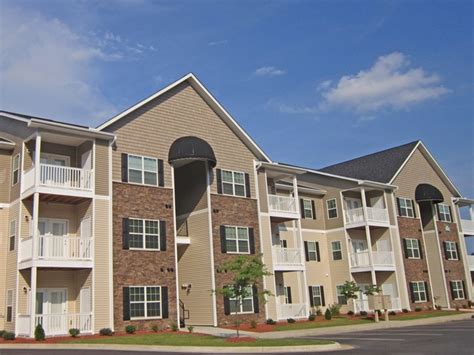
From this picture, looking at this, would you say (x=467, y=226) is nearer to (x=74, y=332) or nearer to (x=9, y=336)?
(x=74, y=332)

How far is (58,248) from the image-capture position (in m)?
22.7

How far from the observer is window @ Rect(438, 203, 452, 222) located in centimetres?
4312

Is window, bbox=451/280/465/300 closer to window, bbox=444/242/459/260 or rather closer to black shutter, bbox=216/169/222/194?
window, bbox=444/242/459/260

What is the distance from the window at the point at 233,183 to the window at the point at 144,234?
16.0 feet

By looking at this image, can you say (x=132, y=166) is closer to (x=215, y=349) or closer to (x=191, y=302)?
(x=191, y=302)

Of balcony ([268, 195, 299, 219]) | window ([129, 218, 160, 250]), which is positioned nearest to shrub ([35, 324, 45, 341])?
window ([129, 218, 160, 250])

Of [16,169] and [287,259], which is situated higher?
[16,169]

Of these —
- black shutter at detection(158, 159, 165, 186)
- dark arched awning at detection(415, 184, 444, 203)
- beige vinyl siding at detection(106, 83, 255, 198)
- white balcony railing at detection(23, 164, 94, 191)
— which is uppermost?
beige vinyl siding at detection(106, 83, 255, 198)

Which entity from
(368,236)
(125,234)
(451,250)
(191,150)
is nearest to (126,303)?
(125,234)

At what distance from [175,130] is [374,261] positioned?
17.5 m

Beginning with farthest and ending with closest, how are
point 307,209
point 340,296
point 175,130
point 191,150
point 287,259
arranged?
1. point 307,209
2. point 340,296
3. point 287,259
4. point 175,130
5. point 191,150

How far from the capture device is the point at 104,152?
24828mm

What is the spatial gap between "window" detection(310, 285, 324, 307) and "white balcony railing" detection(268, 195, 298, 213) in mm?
7407

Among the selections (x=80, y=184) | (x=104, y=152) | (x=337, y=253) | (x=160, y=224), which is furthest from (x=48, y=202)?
(x=337, y=253)
